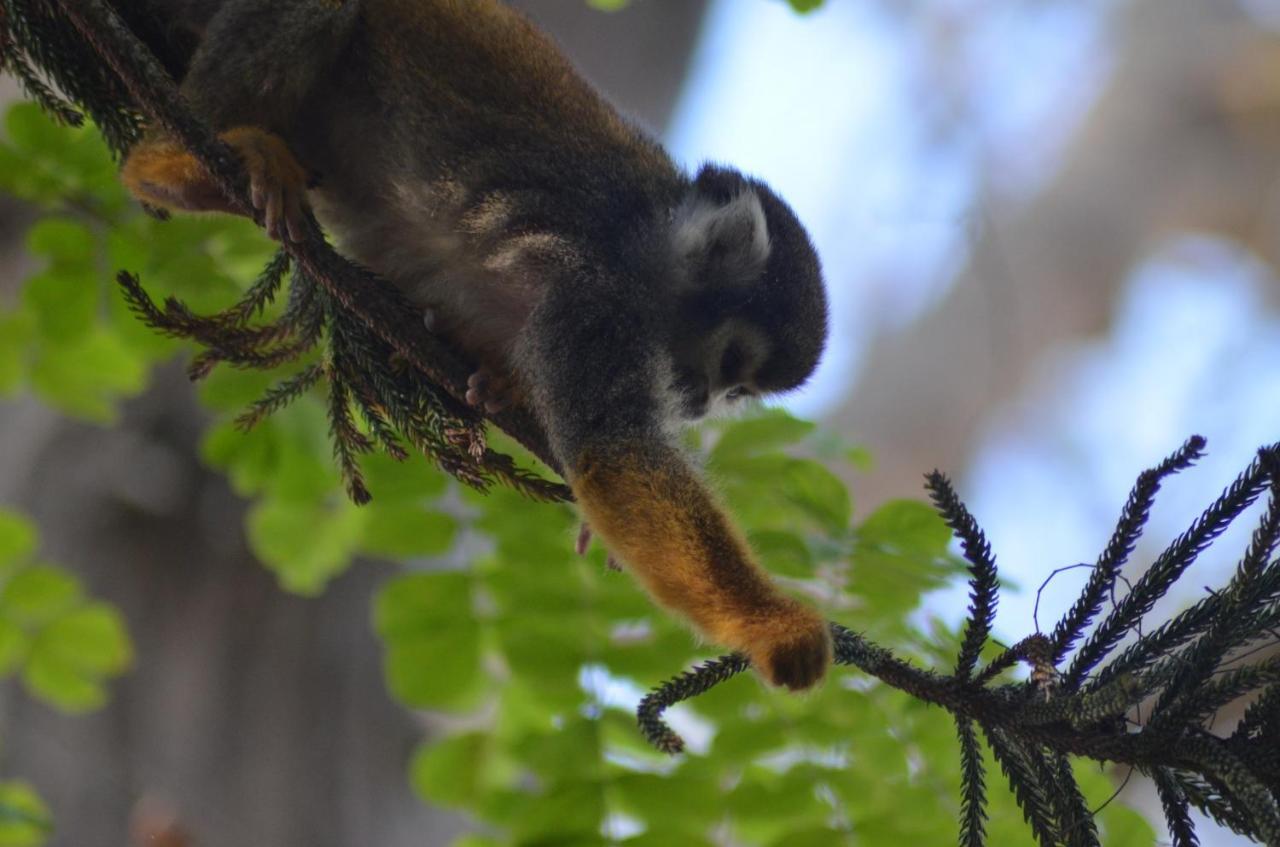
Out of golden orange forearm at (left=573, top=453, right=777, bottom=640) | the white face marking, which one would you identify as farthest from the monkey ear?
golden orange forearm at (left=573, top=453, right=777, bottom=640)

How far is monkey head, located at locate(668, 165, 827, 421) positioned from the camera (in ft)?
8.23

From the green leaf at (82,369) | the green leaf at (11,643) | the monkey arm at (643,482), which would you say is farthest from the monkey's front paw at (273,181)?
the green leaf at (11,643)

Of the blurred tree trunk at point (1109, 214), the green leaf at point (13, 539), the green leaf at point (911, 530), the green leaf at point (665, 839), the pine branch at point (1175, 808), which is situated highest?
the blurred tree trunk at point (1109, 214)

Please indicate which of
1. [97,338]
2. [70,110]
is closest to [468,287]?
[70,110]

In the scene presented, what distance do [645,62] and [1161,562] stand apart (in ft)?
15.4

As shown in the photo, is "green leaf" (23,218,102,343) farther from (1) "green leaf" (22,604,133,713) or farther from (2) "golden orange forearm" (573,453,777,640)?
(2) "golden orange forearm" (573,453,777,640)

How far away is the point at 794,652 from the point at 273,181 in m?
1.19

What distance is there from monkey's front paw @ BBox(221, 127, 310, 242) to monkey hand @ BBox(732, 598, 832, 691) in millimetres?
984

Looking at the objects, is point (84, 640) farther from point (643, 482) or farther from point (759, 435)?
point (759, 435)

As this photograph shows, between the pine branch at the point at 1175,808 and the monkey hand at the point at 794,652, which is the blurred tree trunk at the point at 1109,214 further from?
the pine branch at the point at 1175,808

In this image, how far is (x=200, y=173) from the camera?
78.7 inches

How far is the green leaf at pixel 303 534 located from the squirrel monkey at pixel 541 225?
0.74 metres

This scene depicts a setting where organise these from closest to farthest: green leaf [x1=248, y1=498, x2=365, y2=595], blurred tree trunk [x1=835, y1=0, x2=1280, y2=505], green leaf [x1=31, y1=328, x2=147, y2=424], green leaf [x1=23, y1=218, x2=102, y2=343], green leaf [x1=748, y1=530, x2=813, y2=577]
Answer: green leaf [x1=748, y1=530, x2=813, y2=577] → green leaf [x1=23, y1=218, x2=102, y2=343] → green leaf [x1=31, y1=328, x2=147, y2=424] → green leaf [x1=248, y1=498, x2=365, y2=595] → blurred tree trunk [x1=835, y1=0, x2=1280, y2=505]

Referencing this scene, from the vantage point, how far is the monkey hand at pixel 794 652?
165 cm
